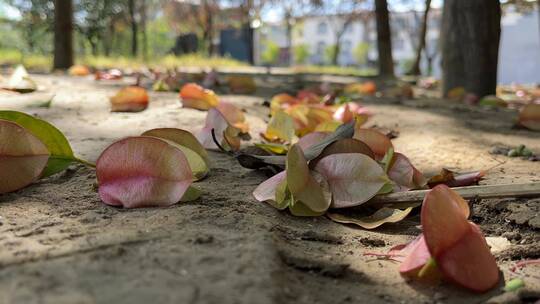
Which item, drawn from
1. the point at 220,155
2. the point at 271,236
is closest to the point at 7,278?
the point at 271,236

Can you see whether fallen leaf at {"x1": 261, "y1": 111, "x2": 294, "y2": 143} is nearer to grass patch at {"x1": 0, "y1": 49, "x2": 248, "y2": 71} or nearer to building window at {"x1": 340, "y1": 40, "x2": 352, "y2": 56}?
grass patch at {"x1": 0, "y1": 49, "x2": 248, "y2": 71}

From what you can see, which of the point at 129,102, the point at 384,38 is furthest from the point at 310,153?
the point at 384,38

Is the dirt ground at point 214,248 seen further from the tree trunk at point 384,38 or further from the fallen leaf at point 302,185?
the tree trunk at point 384,38

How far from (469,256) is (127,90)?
6.15ft

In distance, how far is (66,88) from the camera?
338 cm

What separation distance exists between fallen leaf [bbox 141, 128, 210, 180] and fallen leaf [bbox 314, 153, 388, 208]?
0.25 meters

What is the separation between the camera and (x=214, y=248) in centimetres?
82

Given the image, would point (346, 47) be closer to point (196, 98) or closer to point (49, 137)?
point (196, 98)

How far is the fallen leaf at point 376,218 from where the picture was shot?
1101 millimetres

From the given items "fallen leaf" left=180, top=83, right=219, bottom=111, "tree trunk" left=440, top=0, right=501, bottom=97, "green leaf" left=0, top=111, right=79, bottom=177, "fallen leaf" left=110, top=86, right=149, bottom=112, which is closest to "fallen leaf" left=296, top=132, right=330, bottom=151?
"green leaf" left=0, top=111, right=79, bottom=177

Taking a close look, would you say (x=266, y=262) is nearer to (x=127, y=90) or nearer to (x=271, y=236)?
(x=271, y=236)

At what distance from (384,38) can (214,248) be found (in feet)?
22.5

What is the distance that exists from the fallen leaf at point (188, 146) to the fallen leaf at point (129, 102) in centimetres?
110

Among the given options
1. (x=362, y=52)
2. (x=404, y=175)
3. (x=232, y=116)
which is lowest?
(x=404, y=175)
